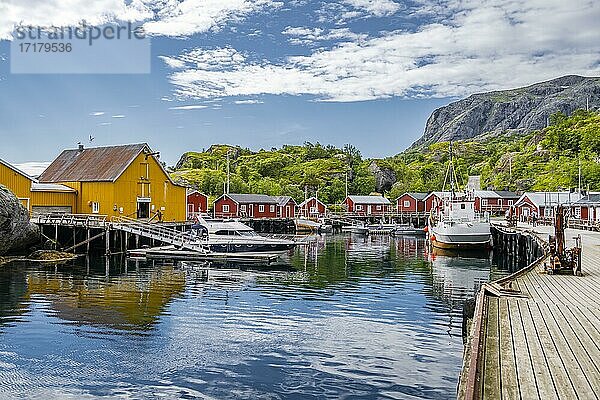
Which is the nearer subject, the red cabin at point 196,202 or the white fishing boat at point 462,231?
the white fishing boat at point 462,231

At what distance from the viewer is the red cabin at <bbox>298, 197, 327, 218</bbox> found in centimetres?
9544

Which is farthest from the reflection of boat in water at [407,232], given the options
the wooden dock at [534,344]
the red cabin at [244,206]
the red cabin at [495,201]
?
the wooden dock at [534,344]

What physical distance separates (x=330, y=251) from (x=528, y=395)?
41.8 metres

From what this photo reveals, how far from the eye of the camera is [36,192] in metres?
48.3

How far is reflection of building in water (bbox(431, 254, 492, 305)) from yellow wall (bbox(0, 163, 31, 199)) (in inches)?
1239

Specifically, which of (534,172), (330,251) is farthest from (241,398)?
(534,172)

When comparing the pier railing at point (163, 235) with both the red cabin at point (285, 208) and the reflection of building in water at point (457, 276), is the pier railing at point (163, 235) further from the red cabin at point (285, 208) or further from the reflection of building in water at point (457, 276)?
the red cabin at point (285, 208)

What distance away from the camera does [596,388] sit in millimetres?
8188

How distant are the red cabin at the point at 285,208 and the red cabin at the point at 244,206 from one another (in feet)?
2.41

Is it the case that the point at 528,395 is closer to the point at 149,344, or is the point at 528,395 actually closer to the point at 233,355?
the point at 233,355

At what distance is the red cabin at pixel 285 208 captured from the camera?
295 ft

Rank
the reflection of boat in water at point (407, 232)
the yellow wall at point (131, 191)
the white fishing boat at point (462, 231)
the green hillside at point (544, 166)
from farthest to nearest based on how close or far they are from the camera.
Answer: the green hillside at point (544, 166) → the reflection of boat in water at point (407, 232) → the yellow wall at point (131, 191) → the white fishing boat at point (462, 231)

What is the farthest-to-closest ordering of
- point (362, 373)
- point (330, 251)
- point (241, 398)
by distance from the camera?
point (330, 251) → point (362, 373) → point (241, 398)

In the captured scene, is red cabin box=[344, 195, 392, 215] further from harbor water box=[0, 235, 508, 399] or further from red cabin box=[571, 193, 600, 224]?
harbor water box=[0, 235, 508, 399]
